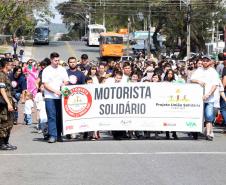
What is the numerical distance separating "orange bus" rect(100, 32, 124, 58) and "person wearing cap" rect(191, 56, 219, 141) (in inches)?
2142

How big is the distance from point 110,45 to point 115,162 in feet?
194

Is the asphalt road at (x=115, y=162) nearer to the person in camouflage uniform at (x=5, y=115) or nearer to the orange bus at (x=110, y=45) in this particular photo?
the person in camouflage uniform at (x=5, y=115)

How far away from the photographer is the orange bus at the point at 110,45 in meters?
70.6

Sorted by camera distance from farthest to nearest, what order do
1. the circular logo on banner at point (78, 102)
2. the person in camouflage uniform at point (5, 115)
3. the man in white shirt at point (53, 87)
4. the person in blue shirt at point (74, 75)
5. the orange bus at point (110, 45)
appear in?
the orange bus at point (110, 45)
the person in blue shirt at point (74, 75)
the circular logo on banner at point (78, 102)
the man in white shirt at point (53, 87)
the person in camouflage uniform at point (5, 115)

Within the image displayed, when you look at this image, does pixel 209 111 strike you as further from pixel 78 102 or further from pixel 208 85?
pixel 78 102

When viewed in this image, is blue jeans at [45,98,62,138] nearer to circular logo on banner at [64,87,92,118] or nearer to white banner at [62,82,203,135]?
circular logo on banner at [64,87,92,118]

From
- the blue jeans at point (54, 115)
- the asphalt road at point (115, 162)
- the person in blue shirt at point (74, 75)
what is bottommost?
the asphalt road at point (115, 162)

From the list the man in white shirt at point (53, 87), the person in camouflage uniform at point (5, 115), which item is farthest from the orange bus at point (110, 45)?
the person in camouflage uniform at point (5, 115)

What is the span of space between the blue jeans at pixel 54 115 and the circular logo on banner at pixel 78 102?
170mm

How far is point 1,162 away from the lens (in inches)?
482

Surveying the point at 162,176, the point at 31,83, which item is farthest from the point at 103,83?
the point at 31,83

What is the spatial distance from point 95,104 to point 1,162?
388 cm

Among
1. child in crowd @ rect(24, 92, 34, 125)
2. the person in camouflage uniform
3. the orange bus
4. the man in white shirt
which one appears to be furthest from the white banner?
the orange bus

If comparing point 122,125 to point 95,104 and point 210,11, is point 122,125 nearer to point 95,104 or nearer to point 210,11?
point 95,104
